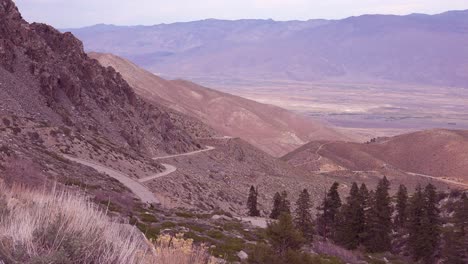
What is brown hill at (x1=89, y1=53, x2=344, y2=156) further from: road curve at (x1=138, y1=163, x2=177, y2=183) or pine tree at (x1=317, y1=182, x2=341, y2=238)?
pine tree at (x1=317, y1=182, x2=341, y2=238)

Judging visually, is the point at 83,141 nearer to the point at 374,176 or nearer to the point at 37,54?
the point at 37,54

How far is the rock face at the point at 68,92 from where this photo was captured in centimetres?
5181

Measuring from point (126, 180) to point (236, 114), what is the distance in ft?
421

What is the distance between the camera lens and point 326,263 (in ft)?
71.0

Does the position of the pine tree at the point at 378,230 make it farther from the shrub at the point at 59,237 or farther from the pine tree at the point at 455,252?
the shrub at the point at 59,237

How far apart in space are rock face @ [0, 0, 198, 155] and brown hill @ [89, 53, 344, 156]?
75.2 metres

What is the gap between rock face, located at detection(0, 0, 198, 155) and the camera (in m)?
51.8

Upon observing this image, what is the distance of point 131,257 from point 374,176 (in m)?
96.6

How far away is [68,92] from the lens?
58219mm

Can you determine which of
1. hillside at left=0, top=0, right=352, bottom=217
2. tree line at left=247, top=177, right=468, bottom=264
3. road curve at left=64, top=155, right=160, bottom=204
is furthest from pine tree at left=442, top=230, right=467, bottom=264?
road curve at left=64, top=155, right=160, bottom=204

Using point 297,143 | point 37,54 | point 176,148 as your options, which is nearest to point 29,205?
point 37,54

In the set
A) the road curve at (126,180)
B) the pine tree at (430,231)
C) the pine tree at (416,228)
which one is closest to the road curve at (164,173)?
the road curve at (126,180)

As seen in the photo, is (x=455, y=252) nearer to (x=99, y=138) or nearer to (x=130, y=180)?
(x=130, y=180)

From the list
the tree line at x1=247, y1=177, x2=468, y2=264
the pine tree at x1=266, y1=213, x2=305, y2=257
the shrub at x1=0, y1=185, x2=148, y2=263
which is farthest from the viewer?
the tree line at x1=247, y1=177, x2=468, y2=264
